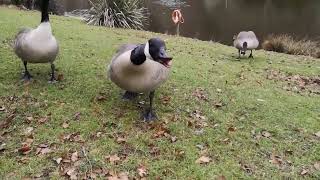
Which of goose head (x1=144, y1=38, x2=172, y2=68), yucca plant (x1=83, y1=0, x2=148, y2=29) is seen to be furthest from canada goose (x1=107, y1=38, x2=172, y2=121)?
yucca plant (x1=83, y1=0, x2=148, y2=29)

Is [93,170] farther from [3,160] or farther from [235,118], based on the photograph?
[235,118]

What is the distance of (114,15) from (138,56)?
1473cm

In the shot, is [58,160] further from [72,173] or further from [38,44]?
[38,44]

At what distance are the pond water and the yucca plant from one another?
4.45 m

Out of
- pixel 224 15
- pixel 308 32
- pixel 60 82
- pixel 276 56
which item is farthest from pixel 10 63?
A: pixel 224 15

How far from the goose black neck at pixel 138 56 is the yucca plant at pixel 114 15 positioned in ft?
46.3

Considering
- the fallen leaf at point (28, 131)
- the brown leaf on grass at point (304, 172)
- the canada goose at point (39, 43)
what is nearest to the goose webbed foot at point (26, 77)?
the canada goose at point (39, 43)

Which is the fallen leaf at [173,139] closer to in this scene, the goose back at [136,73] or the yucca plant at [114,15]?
the goose back at [136,73]

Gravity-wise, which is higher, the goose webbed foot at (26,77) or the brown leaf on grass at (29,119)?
the goose webbed foot at (26,77)

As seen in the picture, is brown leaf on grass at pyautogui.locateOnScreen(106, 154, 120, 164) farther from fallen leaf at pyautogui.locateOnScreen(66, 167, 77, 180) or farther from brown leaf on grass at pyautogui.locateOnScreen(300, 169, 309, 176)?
brown leaf on grass at pyautogui.locateOnScreen(300, 169, 309, 176)

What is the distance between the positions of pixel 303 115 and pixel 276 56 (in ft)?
26.5

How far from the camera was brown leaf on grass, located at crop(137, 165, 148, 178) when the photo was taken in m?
5.88

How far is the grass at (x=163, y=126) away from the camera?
612 cm

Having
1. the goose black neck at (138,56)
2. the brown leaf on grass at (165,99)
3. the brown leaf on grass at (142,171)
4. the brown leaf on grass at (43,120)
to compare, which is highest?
the goose black neck at (138,56)
